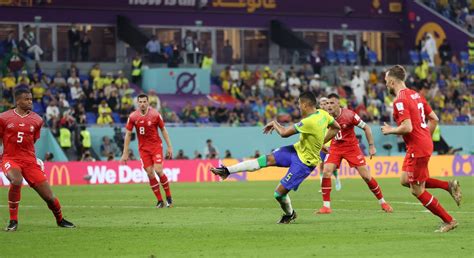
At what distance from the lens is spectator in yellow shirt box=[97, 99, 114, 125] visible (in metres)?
45.3

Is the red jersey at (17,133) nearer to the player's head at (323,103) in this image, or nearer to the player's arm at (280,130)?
the player's arm at (280,130)

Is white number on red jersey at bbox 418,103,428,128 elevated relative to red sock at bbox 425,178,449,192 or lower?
elevated

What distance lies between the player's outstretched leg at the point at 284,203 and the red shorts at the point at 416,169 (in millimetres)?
2714

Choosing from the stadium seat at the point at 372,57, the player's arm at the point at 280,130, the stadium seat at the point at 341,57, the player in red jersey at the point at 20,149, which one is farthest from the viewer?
the stadium seat at the point at 372,57

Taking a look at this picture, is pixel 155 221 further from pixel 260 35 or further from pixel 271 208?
pixel 260 35

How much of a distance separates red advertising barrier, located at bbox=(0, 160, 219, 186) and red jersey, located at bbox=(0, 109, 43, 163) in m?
21.2

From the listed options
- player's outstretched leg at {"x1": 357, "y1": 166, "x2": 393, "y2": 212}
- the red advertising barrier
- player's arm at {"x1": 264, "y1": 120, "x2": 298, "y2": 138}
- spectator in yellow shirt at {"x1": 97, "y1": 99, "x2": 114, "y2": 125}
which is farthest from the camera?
spectator in yellow shirt at {"x1": 97, "y1": 99, "x2": 114, "y2": 125}

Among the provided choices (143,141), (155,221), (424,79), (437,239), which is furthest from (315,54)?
(437,239)

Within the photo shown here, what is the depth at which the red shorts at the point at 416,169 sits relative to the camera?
16.9 m

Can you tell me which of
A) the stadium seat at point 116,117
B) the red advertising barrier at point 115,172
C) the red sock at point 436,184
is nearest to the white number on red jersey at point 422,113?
the red sock at point 436,184

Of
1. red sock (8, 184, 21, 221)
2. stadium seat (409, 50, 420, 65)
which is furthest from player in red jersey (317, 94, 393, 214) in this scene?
stadium seat (409, 50, 420, 65)

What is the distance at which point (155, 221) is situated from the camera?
20203 mm

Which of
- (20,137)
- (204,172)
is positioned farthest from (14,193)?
(204,172)

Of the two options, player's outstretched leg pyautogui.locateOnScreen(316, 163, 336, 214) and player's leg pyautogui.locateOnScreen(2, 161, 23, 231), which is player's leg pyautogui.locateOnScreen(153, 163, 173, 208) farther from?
player's leg pyautogui.locateOnScreen(2, 161, 23, 231)
